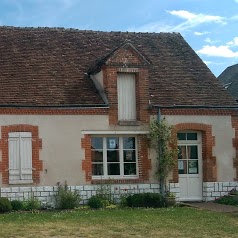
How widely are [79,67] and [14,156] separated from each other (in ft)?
15.4

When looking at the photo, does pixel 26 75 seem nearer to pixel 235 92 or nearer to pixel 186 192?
pixel 186 192

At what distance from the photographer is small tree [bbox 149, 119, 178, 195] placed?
20.3 metres

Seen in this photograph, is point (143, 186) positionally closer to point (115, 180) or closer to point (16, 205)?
point (115, 180)

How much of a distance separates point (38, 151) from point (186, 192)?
576cm

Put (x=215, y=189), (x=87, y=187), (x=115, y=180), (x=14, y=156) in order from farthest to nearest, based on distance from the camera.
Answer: (x=215, y=189) → (x=115, y=180) → (x=87, y=187) → (x=14, y=156)

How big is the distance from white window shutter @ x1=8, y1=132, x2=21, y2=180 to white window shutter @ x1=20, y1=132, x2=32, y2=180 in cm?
13

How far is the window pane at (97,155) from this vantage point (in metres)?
20.2

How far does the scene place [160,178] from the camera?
2041 centimetres

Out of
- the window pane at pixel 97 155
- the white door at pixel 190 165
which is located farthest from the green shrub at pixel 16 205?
the white door at pixel 190 165

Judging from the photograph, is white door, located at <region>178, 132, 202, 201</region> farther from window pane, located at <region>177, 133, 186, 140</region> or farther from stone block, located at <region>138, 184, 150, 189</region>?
stone block, located at <region>138, 184, 150, 189</region>

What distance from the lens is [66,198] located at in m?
19.0

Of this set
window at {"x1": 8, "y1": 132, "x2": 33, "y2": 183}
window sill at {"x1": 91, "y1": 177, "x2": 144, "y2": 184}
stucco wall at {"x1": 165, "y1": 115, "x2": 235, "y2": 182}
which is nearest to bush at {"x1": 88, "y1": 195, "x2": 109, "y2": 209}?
window sill at {"x1": 91, "y1": 177, "x2": 144, "y2": 184}

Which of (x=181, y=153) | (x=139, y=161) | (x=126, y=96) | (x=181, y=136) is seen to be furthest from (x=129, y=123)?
(x=181, y=153)

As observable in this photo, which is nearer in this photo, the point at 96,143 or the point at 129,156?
the point at 96,143
